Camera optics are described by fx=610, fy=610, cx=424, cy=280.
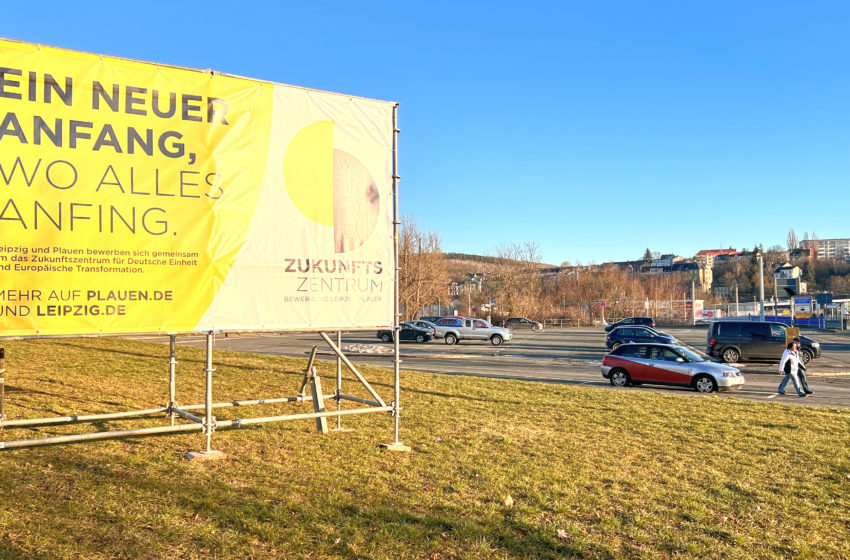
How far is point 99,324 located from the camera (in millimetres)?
6324

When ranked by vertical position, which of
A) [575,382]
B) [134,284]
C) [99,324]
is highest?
[134,284]

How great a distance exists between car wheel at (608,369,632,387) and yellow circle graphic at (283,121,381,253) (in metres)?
12.3

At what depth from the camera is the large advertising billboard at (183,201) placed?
604 centimetres

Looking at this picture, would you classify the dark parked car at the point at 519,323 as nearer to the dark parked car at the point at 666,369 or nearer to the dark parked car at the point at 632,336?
the dark parked car at the point at 632,336

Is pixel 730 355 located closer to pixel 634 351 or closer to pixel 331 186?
pixel 634 351

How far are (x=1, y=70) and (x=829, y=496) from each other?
949 centimetres

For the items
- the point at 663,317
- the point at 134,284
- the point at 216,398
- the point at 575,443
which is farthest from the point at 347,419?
the point at 663,317

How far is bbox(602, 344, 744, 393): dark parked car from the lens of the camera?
16.8 meters

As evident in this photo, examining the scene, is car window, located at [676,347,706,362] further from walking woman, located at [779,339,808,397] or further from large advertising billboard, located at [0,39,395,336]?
large advertising billboard, located at [0,39,395,336]

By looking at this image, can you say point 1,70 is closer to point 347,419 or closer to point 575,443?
point 347,419

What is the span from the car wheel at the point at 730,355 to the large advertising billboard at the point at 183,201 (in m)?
21.9

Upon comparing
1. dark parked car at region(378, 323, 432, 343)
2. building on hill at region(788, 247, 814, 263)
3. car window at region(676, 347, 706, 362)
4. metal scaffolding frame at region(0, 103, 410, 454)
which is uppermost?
building on hill at region(788, 247, 814, 263)

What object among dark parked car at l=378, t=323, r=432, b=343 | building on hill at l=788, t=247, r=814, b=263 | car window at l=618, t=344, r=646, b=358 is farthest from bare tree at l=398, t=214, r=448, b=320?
building on hill at l=788, t=247, r=814, b=263

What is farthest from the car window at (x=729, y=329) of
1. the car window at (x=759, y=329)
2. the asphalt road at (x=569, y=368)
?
the asphalt road at (x=569, y=368)
